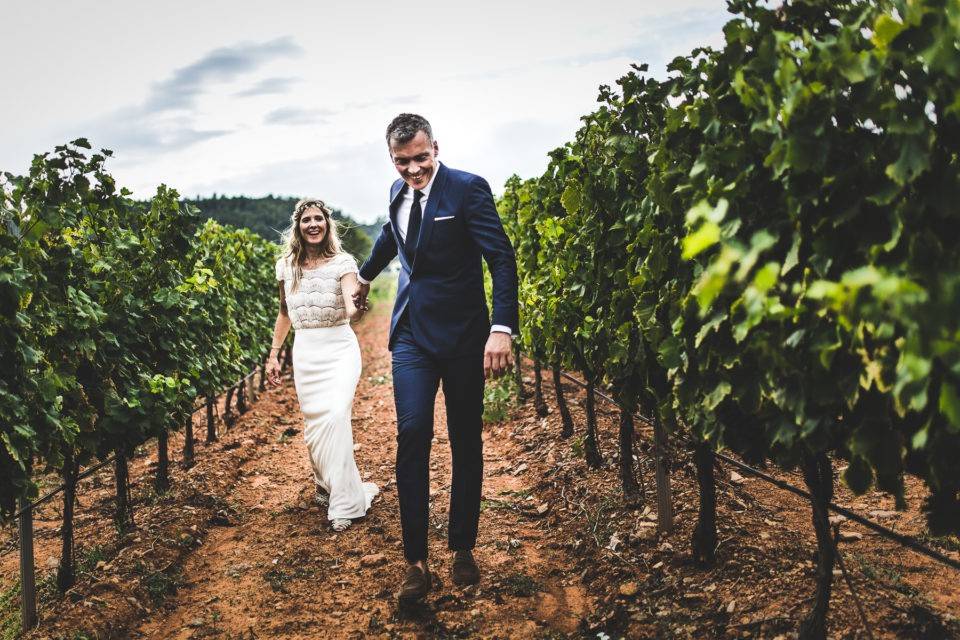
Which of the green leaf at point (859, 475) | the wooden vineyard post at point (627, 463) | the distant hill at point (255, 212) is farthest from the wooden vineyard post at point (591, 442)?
the distant hill at point (255, 212)

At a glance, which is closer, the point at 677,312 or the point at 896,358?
the point at 896,358

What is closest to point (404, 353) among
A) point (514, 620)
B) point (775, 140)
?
point (514, 620)

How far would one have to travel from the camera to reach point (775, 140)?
2139mm

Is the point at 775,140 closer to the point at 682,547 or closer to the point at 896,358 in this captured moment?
the point at 896,358

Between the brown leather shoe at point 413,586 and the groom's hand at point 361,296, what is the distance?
1871mm

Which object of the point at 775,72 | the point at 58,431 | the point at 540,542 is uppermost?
the point at 775,72

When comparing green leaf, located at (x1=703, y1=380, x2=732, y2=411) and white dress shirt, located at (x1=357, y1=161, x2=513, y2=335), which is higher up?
white dress shirt, located at (x1=357, y1=161, x2=513, y2=335)

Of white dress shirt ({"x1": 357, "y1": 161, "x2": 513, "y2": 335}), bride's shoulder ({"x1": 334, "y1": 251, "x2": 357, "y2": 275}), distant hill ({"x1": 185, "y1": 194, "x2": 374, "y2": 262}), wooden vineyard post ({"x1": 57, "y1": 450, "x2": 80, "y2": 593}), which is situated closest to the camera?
white dress shirt ({"x1": 357, "y1": 161, "x2": 513, "y2": 335})

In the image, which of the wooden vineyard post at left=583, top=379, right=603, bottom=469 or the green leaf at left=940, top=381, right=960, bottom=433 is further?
the wooden vineyard post at left=583, top=379, right=603, bottom=469

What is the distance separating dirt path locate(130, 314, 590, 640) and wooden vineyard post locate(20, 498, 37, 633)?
2.15ft

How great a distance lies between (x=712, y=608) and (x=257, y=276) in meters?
9.81

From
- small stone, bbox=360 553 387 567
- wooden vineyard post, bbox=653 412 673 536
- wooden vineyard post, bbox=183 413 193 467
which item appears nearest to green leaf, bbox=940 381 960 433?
wooden vineyard post, bbox=653 412 673 536

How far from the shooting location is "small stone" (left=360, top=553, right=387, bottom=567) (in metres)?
4.44

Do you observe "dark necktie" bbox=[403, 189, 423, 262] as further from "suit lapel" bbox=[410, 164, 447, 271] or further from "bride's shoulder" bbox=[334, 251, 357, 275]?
"bride's shoulder" bbox=[334, 251, 357, 275]
